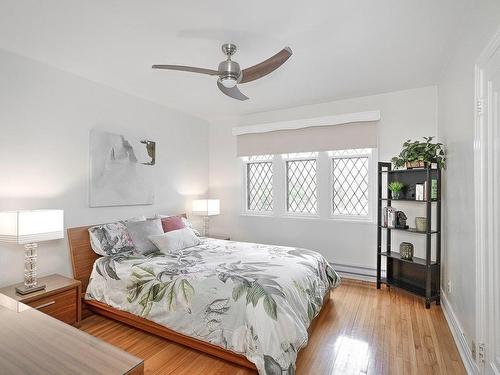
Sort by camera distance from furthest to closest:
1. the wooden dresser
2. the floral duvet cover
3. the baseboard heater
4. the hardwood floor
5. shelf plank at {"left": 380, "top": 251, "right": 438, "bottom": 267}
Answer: the baseboard heater
shelf plank at {"left": 380, "top": 251, "right": 438, "bottom": 267}
the hardwood floor
the floral duvet cover
the wooden dresser

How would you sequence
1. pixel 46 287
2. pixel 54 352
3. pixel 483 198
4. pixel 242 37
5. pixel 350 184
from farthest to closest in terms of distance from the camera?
pixel 350 184
pixel 46 287
pixel 242 37
pixel 483 198
pixel 54 352

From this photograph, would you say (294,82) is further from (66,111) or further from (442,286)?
(442,286)

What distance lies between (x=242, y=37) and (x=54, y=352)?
7.52 ft

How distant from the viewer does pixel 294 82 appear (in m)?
3.14

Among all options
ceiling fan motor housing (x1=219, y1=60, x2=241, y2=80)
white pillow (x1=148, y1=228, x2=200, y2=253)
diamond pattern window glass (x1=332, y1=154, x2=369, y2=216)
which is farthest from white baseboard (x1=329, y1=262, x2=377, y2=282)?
ceiling fan motor housing (x1=219, y1=60, x2=241, y2=80)

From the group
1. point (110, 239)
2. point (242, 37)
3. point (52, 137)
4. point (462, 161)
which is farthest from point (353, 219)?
point (52, 137)

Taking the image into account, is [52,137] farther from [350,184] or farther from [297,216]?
[350,184]

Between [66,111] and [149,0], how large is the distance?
5.55 ft

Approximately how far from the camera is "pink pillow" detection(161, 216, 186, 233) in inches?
134

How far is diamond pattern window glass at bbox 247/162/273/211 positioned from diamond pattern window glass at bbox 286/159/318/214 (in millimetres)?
321

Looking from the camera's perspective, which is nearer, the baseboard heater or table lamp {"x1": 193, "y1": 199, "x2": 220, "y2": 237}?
the baseboard heater

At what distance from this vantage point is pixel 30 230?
7.04 ft

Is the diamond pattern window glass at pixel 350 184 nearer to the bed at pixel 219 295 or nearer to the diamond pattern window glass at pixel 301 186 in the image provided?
the diamond pattern window glass at pixel 301 186

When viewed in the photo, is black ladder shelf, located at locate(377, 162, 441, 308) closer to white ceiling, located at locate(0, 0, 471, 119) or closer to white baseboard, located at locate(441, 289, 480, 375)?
white baseboard, located at locate(441, 289, 480, 375)
